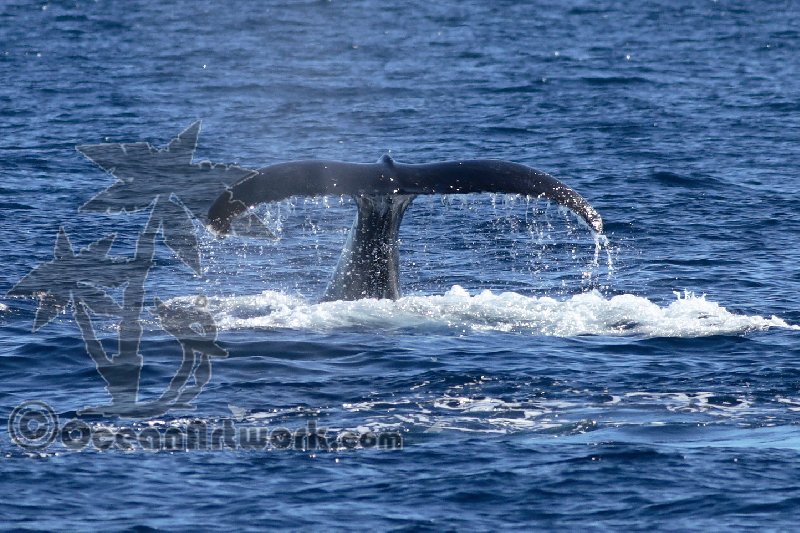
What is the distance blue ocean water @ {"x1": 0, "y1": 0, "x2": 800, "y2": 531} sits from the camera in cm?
1207

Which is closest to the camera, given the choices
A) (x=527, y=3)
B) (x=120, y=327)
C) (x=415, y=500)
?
(x=415, y=500)

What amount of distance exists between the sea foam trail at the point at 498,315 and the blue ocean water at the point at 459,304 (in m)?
0.05

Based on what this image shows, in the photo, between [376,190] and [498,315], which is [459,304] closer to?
[498,315]

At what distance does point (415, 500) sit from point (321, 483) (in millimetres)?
822

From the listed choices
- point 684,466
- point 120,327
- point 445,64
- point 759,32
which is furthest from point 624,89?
point 684,466

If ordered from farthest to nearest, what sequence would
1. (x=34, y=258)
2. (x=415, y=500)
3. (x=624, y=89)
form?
(x=624, y=89) < (x=34, y=258) < (x=415, y=500)

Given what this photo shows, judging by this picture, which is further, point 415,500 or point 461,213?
point 461,213

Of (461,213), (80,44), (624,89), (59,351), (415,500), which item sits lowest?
(415,500)

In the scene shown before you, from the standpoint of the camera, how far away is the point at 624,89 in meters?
40.0

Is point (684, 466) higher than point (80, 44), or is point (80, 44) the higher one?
point (80, 44)

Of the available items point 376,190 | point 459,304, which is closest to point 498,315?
point 459,304

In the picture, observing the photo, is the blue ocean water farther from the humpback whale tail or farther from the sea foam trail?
the humpback whale tail

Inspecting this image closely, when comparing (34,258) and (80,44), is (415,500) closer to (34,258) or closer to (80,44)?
(34,258)

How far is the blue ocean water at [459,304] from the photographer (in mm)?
12070
